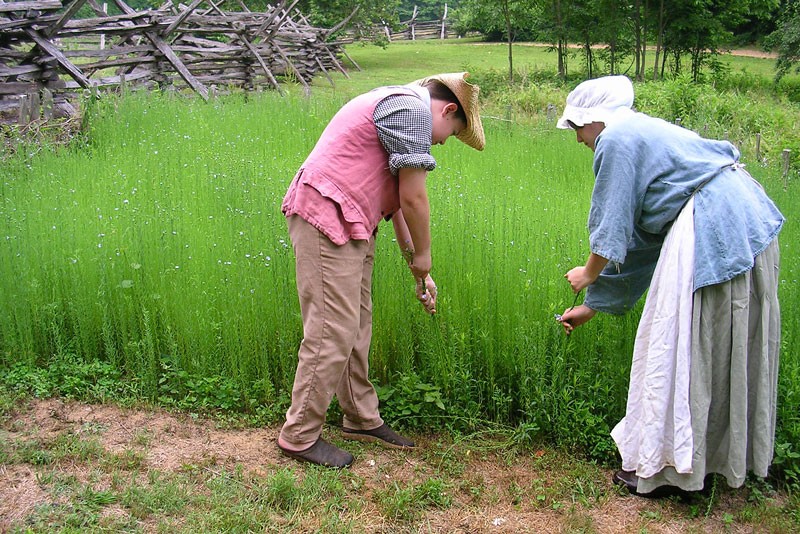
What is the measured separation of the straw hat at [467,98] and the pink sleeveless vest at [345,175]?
204 millimetres

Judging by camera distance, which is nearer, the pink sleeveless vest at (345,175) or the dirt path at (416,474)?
the pink sleeveless vest at (345,175)

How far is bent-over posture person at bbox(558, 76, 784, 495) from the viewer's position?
9.70ft

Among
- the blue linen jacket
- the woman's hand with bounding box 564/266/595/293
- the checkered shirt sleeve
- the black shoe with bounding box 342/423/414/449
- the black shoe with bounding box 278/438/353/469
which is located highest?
the checkered shirt sleeve

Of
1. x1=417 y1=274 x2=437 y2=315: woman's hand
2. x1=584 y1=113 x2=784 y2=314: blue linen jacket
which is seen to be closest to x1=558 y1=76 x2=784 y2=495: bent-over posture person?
x1=584 y1=113 x2=784 y2=314: blue linen jacket

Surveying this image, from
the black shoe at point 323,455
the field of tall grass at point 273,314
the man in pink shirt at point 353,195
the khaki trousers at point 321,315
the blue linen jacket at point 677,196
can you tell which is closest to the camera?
the blue linen jacket at point 677,196

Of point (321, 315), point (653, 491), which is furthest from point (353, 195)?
point (653, 491)

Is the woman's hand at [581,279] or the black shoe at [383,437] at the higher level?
the woman's hand at [581,279]

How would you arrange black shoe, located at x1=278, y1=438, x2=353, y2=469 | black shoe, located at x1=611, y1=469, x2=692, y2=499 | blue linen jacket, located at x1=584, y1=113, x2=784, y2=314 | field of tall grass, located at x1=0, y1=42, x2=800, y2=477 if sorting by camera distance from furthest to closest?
field of tall grass, located at x1=0, y1=42, x2=800, y2=477, black shoe, located at x1=278, y1=438, x2=353, y2=469, black shoe, located at x1=611, y1=469, x2=692, y2=499, blue linen jacket, located at x1=584, y1=113, x2=784, y2=314

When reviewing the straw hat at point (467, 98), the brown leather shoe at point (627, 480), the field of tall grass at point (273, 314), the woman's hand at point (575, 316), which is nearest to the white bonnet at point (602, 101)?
the straw hat at point (467, 98)

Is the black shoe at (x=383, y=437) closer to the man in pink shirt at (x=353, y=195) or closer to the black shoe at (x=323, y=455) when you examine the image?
the black shoe at (x=323, y=455)

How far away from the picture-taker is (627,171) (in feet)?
9.68

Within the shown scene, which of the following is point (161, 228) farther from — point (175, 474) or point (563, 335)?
point (563, 335)

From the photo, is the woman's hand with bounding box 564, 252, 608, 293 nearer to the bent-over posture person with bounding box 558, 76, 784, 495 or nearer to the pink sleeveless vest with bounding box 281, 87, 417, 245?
the bent-over posture person with bounding box 558, 76, 784, 495

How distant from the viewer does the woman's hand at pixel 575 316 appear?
3.51m
